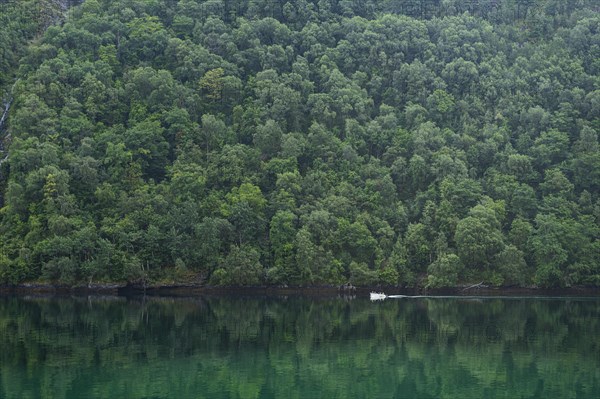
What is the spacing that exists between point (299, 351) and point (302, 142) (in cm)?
4714

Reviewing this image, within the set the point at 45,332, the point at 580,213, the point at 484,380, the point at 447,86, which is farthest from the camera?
the point at 447,86

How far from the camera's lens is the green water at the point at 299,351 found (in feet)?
105

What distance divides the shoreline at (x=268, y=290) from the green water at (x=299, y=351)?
9.82 m

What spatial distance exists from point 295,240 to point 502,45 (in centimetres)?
4447

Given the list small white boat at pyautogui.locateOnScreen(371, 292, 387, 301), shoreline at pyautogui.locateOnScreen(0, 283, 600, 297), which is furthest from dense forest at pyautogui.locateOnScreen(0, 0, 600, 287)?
small white boat at pyautogui.locateOnScreen(371, 292, 387, 301)

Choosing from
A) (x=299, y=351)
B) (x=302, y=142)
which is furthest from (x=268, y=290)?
(x=299, y=351)

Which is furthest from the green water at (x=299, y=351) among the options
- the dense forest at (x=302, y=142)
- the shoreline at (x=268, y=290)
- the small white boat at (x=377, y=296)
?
the dense forest at (x=302, y=142)

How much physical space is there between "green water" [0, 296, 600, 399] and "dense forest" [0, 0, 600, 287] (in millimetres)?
11977

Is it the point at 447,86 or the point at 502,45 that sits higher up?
the point at 502,45

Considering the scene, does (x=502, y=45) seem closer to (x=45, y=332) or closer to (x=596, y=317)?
(x=596, y=317)

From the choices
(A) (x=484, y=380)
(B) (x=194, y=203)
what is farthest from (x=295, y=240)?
(A) (x=484, y=380)

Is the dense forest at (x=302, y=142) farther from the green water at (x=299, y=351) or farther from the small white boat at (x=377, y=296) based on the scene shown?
the green water at (x=299, y=351)

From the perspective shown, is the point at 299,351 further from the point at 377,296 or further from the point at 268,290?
the point at 268,290

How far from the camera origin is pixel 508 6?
10475 cm
